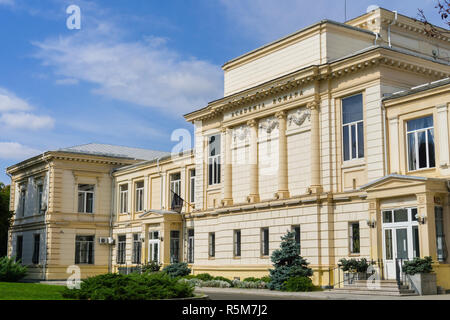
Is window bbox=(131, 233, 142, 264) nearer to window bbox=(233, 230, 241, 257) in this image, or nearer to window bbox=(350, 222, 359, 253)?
window bbox=(233, 230, 241, 257)

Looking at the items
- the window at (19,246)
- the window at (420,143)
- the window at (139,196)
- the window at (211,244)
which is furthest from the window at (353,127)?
the window at (19,246)

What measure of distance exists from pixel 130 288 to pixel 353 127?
50.4ft

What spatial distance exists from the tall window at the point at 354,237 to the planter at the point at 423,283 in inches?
170

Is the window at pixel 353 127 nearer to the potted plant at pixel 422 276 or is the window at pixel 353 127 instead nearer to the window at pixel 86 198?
the potted plant at pixel 422 276

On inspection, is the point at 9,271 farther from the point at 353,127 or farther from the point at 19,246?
the point at 353,127

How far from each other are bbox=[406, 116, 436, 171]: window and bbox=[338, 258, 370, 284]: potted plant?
15.4 ft

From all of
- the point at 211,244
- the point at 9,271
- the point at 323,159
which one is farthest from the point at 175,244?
the point at 323,159

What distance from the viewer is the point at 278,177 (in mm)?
33438

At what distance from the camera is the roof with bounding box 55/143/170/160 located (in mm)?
53225

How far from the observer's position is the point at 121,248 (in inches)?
2024

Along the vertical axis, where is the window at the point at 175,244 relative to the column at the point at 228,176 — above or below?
below

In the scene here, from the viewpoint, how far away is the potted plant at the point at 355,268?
27.4m
